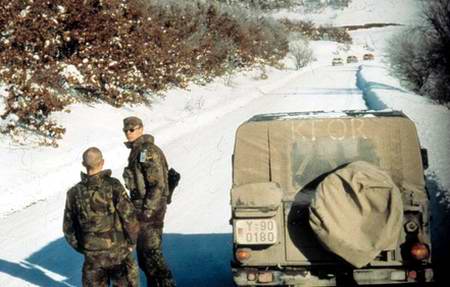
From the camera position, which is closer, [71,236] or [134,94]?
[71,236]

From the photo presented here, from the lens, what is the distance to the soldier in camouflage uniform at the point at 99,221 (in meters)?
5.45

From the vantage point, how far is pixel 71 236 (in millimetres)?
5621

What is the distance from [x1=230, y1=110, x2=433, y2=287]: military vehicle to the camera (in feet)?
16.6

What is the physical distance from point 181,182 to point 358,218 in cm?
836

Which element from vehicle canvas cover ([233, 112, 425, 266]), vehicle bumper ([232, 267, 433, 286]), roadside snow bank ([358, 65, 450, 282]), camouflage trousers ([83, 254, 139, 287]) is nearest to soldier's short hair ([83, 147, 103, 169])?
camouflage trousers ([83, 254, 139, 287])

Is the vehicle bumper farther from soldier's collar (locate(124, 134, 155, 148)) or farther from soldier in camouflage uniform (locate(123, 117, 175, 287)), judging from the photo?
soldier's collar (locate(124, 134, 155, 148))

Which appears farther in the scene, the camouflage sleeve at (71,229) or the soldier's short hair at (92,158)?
the camouflage sleeve at (71,229)

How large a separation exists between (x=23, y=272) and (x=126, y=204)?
10.0 ft

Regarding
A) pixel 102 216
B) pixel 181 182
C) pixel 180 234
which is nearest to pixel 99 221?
pixel 102 216

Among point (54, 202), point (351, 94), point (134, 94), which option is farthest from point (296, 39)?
point (54, 202)

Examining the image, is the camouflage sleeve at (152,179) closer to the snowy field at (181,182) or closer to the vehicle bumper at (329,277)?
the vehicle bumper at (329,277)

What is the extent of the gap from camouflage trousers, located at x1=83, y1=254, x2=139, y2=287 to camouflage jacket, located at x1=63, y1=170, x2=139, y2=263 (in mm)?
103

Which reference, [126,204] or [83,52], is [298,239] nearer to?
[126,204]

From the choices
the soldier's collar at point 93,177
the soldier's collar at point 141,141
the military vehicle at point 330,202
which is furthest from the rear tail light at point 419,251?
the soldier's collar at point 93,177
